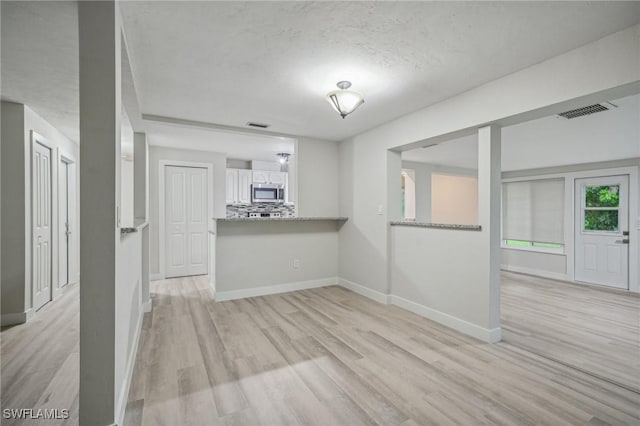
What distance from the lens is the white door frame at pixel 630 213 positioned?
501cm

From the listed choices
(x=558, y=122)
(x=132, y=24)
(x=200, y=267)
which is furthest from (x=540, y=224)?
(x=132, y=24)

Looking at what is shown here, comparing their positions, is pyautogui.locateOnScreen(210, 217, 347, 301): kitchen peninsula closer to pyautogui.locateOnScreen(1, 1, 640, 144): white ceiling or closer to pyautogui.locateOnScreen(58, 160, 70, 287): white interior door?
pyautogui.locateOnScreen(1, 1, 640, 144): white ceiling

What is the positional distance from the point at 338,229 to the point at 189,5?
3671 mm

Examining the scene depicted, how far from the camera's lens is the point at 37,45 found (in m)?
2.12

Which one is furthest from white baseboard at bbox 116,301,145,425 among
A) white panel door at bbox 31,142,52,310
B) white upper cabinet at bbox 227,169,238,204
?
white upper cabinet at bbox 227,169,238,204

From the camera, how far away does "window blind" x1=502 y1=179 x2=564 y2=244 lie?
6.09 m

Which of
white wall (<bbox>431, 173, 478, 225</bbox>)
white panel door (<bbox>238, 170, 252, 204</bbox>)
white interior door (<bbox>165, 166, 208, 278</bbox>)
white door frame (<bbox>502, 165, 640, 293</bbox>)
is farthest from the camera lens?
white wall (<bbox>431, 173, 478, 225</bbox>)

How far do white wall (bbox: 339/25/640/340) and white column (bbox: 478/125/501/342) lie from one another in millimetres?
124

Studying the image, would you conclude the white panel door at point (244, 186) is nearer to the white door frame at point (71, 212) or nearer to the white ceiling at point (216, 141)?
the white ceiling at point (216, 141)

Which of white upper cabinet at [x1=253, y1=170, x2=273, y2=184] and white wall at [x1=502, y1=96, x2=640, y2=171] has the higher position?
white wall at [x1=502, y1=96, x2=640, y2=171]

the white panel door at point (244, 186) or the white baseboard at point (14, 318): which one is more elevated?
the white panel door at point (244, 186)

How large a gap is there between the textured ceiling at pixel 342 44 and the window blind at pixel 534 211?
15.8 feet

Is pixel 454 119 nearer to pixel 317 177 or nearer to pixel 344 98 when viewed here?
pixel 344 98

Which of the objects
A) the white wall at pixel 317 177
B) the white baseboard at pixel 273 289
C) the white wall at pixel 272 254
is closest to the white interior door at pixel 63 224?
Answer: the white wall at pixel 272 254
